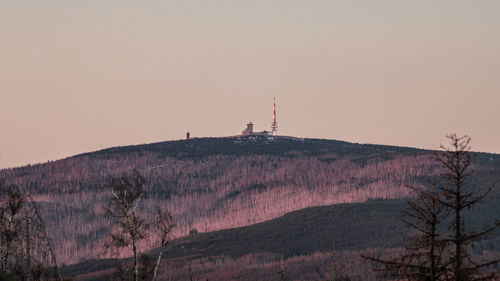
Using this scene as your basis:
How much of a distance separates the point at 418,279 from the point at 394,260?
1001 mm

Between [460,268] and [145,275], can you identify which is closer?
[460,268]

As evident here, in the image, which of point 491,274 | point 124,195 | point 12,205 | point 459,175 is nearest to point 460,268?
point 491,274

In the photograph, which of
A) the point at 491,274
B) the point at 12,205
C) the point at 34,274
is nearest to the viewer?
the point at 491,274

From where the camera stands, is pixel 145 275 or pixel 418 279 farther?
pixel 145 275

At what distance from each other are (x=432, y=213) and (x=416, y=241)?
3.51 feet

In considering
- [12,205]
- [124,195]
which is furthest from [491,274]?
[124,195]

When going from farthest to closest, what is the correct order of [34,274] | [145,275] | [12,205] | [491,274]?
1. [145,275]
2. [34,274]
3. [12,205]
4. [491,274]

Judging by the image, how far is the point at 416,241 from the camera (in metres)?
32.8

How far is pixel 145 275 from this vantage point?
5475 centimetres

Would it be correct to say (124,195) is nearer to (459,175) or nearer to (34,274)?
(34,274)

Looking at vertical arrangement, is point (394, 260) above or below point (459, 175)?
below

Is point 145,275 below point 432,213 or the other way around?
below

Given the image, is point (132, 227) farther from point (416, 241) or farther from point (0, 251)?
point (416, 241)

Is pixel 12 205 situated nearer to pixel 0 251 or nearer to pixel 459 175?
pixel 0 251
